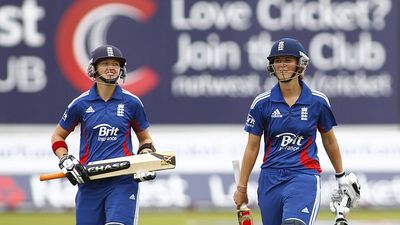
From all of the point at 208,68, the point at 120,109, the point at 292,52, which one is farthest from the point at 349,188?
the point at 208,68

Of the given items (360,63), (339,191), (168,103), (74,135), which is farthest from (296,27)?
(339,191)

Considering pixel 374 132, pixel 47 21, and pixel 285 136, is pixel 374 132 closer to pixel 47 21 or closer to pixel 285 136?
pixel 47 21

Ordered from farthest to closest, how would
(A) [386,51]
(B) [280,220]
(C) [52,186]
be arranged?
1. (A) [386,51]
2. (C) [52,186]
3. (B) [280,220]

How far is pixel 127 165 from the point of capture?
8008mm

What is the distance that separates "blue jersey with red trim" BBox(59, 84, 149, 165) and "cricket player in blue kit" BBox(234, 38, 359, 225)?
903 millimetres

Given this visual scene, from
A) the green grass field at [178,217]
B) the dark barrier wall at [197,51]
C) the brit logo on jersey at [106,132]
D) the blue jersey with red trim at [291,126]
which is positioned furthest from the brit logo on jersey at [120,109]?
the dark barrier wall at [197,51]

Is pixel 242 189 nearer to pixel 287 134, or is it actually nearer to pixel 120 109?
pixel 287 134

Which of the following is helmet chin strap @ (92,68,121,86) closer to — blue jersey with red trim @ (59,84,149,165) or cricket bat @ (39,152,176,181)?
blue jersey with red trim @ (59,84,149,165)

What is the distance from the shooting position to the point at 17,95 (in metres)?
16.5

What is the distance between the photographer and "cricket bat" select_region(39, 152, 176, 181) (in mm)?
7969

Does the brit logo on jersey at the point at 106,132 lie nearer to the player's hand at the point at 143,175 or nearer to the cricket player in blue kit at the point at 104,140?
the cricket player in blue kit at the point at 104,140

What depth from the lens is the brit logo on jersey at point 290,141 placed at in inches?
316

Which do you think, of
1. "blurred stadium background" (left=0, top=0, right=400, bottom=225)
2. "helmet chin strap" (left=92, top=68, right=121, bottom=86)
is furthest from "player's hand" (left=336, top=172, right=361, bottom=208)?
"blurred stadium background" (left=0, top=0, right=400, bottom=225)

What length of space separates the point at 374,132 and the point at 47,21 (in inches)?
204
